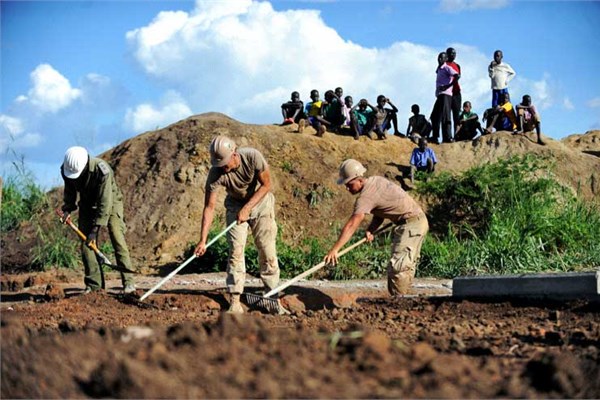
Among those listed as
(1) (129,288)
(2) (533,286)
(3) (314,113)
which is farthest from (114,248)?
(3) (314,113)

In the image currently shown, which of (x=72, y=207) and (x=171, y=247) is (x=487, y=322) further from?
(x=171, y=247)

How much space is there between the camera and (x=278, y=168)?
50.9 feet

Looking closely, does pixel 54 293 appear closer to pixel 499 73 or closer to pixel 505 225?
pixel 505 225

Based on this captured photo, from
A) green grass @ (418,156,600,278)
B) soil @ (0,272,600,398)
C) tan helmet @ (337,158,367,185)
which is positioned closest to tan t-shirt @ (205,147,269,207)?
tan helmet @ (337,158,367,185)

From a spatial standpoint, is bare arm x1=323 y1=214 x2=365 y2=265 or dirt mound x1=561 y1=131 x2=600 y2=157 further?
dirt mound x1=561 y1=131 x2=600 y2=157

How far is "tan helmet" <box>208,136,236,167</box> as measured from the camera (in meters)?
8.25

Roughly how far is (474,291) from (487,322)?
4.85 feet

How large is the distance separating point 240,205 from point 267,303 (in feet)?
3.64

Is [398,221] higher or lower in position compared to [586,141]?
lower

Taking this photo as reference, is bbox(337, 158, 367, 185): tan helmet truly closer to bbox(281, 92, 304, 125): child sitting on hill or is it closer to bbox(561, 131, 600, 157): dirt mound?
bbox(281, 92, 304, 125): child sitting on hill

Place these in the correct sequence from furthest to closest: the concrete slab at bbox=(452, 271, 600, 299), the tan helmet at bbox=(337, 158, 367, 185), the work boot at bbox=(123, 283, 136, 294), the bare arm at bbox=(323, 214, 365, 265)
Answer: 1. the work boot at bbox=(123, 283, 136, 294)
2. the tan helmet at bbox=(337, 158, 367, 185)
3. the bare arm at bbox=(323, 214, 365, 265)
4. the concrete slab at bbox=(452, 271, 600, 299)

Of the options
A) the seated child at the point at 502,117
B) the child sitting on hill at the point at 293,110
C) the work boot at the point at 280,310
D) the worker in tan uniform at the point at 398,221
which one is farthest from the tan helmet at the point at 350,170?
the seated child at the point at 502,117

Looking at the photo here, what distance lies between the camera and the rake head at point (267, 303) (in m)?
8.37

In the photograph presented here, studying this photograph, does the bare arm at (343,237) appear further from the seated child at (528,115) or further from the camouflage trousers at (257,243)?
the seated child at (528,115)
